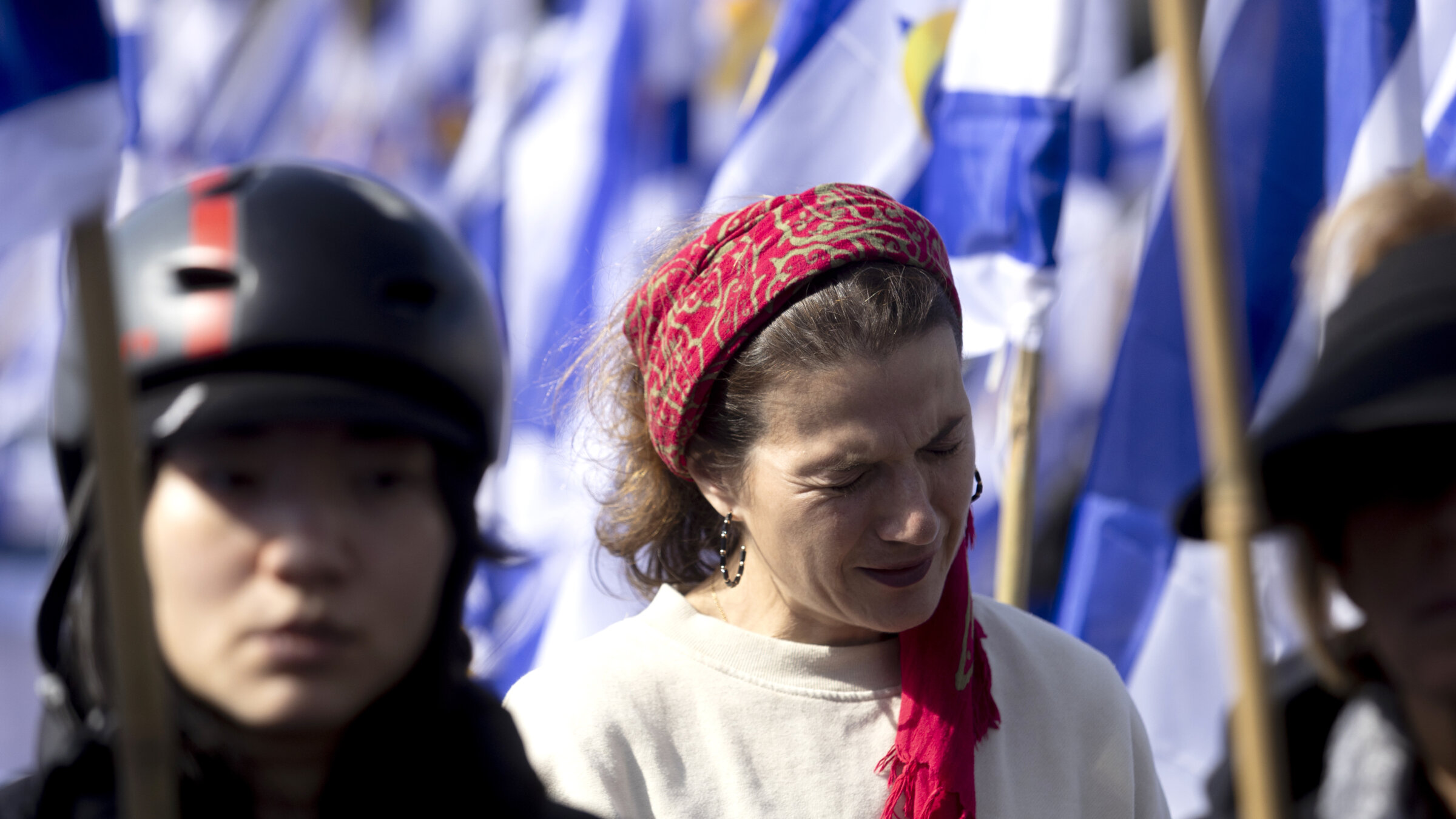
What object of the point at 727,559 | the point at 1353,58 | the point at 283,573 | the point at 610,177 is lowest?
the point at 610,177

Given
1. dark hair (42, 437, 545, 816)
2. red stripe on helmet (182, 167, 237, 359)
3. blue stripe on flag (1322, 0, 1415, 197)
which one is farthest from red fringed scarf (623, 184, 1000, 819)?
blue stripe on flag (1322, 0, 1415, 197)

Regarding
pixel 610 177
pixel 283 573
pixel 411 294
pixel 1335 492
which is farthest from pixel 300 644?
pixel 610 177

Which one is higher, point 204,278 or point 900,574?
point 204,278

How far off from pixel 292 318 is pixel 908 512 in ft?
3.74

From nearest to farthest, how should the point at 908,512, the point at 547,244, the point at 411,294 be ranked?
the point at 411,294, the point at 908,512, the point at 547,244

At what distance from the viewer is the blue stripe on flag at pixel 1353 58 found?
371cm

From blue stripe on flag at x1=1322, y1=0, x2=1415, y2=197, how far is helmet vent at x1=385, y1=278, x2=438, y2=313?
293 cm

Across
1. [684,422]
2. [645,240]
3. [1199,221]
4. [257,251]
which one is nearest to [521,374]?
[645,240]

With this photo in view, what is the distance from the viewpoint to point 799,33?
4.77m

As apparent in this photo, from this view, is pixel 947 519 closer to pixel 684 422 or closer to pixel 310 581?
pixel 684 422

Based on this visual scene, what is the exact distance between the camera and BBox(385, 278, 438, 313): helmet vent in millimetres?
1740

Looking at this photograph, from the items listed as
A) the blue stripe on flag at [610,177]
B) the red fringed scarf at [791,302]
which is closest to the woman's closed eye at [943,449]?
the red fringed scarf at [791,302]

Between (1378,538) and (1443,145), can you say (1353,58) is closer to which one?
(1443,145)

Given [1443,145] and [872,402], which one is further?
[1443,145]
